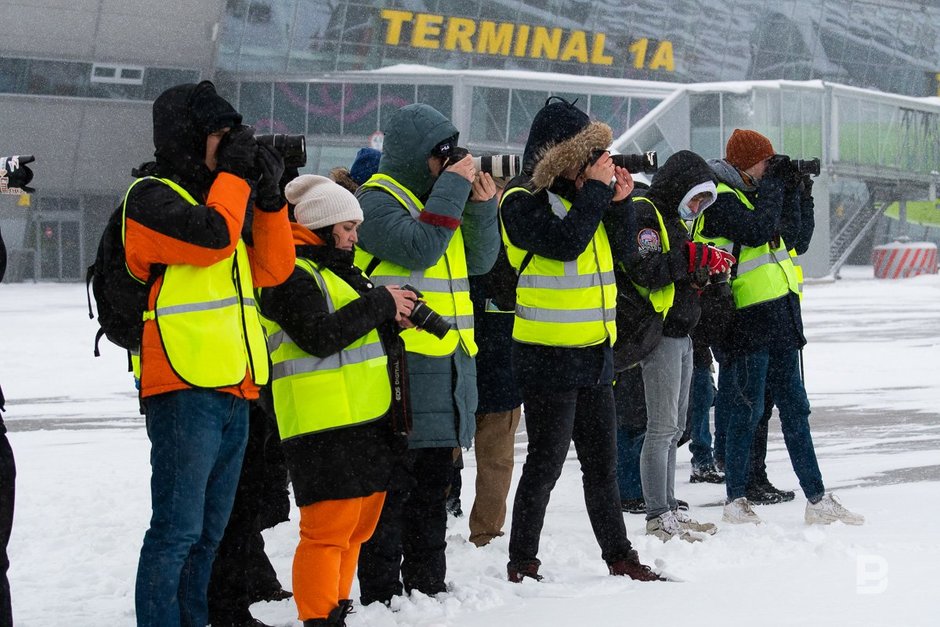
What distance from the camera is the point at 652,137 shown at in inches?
1233

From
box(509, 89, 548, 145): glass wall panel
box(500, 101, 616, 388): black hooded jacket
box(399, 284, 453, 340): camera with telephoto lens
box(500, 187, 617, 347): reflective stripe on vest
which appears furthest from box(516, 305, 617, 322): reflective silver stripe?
box(509, 89, 548, 145): glass wall panel

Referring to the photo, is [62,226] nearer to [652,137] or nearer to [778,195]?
[652,137]

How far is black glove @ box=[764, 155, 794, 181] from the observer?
6.08 m

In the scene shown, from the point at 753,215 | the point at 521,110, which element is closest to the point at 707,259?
the point at 753,215

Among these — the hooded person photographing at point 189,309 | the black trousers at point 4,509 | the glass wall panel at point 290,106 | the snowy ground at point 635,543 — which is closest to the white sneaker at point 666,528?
the snowy ground at point 635,543

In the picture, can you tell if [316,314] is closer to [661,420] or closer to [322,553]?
[322,553]

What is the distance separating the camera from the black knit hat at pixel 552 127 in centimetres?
497

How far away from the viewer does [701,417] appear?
297 inches

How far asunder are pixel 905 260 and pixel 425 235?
32141 millimetres

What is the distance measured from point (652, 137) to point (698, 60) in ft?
34.6

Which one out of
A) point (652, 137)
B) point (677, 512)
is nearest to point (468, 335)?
point (677, 512)

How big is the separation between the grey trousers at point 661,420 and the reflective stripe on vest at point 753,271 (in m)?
0.48

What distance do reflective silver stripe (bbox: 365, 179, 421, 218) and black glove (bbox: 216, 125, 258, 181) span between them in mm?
1012

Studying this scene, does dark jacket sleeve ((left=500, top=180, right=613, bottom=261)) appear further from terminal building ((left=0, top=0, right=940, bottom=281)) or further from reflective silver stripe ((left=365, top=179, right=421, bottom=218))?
terminal building ((left=0, top=0, right=940, bottom=281))
